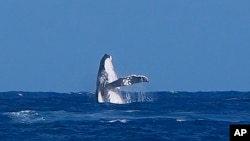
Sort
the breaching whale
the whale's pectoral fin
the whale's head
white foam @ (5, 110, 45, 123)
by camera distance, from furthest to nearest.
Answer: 1. the whale's head
2. the breaching whale
3. the whale's pectoral fin
4. white foam @ (5, 110, 45, 123)

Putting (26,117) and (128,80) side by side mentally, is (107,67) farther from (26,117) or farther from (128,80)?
(26,117)

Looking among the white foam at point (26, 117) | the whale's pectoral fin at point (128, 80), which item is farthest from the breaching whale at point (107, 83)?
the white foam at point (26, 117)

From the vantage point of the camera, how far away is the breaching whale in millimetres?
34625

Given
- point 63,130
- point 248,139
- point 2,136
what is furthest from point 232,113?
point 248,139

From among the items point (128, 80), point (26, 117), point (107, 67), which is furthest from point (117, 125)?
point (107, 67)

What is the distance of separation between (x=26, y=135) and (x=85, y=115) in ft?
23.0

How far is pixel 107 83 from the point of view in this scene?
115 ft

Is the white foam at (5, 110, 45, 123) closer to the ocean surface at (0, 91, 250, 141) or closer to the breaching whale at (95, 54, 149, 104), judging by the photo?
the ocean surface at (0, 91, 250, 141)

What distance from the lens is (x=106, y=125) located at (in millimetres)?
23203

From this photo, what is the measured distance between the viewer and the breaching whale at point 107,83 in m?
34.6

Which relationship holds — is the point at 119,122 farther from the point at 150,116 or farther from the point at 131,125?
the point at 150,116

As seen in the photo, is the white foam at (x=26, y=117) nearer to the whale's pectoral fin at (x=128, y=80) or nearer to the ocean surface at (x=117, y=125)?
the ocean surface at (x=117, y=125)

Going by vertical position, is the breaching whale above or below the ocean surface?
above

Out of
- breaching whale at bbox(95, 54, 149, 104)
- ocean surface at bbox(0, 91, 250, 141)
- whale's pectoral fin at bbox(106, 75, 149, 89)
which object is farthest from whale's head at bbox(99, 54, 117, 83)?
ocean surface at bbox(0, 91, 250, 141)
